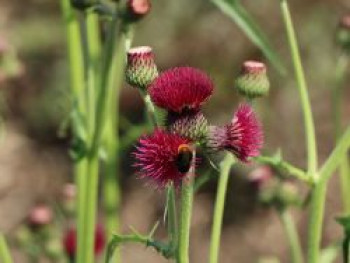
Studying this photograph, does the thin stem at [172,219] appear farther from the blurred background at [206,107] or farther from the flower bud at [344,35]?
the blurred background at [206,107]

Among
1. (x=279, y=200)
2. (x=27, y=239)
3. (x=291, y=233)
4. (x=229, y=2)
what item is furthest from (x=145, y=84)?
(x=27, y=239)

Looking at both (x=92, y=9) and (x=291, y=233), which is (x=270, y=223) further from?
(x=92, y=9)

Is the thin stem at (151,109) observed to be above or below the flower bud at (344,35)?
below

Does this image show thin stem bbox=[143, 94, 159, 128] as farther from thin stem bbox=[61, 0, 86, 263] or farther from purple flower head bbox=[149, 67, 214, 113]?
thin stem bbox=[61, 0, 86, 263]

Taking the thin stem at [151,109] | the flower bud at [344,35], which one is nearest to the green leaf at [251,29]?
the thin stem at [151,109]

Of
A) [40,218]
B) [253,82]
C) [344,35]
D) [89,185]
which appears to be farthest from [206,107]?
[253,82]

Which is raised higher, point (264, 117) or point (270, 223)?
point (264, 117)
